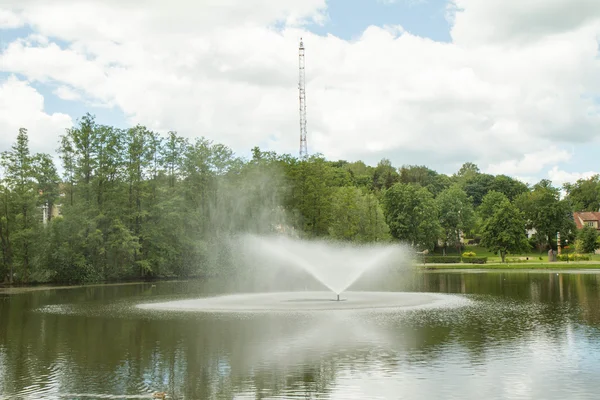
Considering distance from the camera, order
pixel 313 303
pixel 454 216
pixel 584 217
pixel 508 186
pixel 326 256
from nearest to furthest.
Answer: pixel 313 303, pixel 326 256, pixel 454 216, pixel 584 217, pixel 508 186

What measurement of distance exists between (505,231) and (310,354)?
284 ft

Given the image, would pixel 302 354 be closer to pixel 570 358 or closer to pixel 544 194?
pixel 570 358

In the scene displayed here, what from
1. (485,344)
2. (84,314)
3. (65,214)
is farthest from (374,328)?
(65,214)

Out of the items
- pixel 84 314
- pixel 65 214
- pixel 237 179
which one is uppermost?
pixel 237 179

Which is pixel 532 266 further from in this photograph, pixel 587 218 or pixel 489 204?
pixel 587 218

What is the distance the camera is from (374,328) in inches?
1050

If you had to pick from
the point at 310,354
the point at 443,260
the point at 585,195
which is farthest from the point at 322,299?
the point at 585,195

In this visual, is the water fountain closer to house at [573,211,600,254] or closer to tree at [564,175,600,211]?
house at [573,211,600,254]

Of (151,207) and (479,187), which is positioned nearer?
(151,207)

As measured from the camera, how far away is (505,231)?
329 feet

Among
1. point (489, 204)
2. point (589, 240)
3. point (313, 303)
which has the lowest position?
point (313, 303)

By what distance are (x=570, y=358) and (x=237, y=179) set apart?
68.2 metres

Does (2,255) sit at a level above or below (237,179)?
below

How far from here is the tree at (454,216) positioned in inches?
5133
